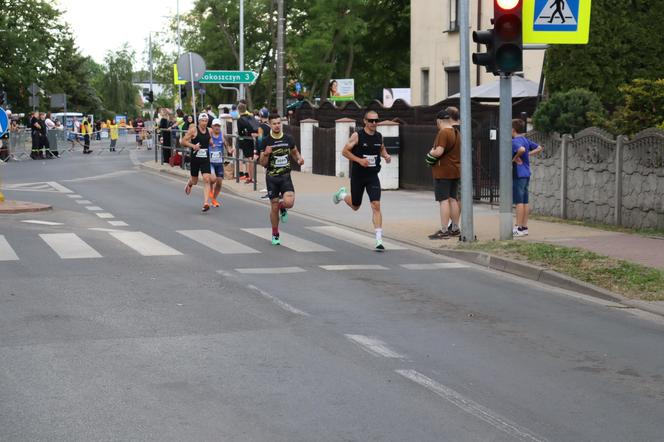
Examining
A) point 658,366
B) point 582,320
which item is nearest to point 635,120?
point 582,320

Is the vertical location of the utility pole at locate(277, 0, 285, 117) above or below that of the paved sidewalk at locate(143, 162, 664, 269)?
above

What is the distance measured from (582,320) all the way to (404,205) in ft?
39.4

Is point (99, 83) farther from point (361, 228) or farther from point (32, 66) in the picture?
point (361, 228)

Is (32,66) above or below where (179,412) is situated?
above

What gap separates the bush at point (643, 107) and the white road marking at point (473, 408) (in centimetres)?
1117

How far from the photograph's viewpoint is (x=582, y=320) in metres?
10.0

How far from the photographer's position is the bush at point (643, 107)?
17656 mm

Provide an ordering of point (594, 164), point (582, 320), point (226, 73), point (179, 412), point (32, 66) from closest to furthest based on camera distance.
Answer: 1. point (179, 412)
2. point (582, 320)
3. point (594, 164)
4. point (226, 73)
5. point (32, 66)

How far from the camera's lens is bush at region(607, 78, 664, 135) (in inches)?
695

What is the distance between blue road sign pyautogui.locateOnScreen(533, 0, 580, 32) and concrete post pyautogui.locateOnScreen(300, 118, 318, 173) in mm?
18267

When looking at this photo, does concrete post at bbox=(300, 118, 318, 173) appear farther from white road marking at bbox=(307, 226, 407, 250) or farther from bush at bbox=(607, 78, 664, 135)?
bush at bbox=(607, 78, 664, 135)

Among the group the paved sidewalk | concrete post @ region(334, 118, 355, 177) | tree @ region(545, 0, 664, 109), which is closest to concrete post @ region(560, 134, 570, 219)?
the paved sidewalk

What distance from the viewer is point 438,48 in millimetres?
39719

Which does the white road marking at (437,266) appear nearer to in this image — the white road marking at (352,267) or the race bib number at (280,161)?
the white road marking at (352,267)
